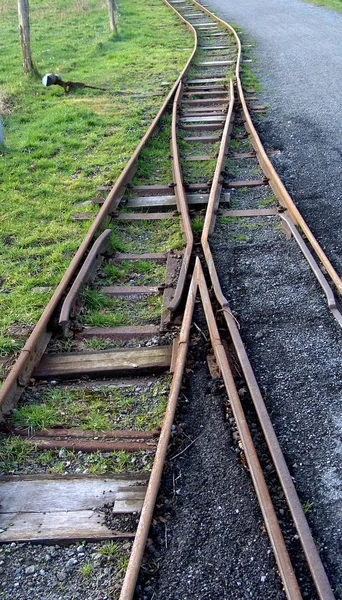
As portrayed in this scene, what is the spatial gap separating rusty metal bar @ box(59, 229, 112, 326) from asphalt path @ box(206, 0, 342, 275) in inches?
84.7

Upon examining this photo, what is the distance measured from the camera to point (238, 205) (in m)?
7.20

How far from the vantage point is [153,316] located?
5.13 meters

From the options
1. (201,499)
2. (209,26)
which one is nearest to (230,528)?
(201,499)

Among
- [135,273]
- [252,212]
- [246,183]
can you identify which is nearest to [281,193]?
[252,212]

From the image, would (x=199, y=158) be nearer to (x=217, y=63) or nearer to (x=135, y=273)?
(x=135, y=273)

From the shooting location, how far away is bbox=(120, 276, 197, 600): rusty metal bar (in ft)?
9.25

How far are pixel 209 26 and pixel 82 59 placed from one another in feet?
18.3

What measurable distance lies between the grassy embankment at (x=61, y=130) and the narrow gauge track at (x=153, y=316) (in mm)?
334

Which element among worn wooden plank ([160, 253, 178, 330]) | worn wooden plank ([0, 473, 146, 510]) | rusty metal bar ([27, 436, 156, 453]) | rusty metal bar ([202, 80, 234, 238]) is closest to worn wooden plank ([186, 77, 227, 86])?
rusty metal bar ([202, 80, 234, 238])

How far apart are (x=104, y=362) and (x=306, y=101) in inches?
340

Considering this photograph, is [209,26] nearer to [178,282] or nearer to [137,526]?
[178,282]

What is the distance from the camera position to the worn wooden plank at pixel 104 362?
14.6 ft

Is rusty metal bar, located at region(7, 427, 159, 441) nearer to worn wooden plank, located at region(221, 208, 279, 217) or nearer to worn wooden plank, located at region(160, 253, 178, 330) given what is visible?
worn wooden plank, located at region(160, 253, 178, 330)

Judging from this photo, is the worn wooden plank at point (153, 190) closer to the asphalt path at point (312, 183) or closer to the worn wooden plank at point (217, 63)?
the asphalt path at point (312, 183)
